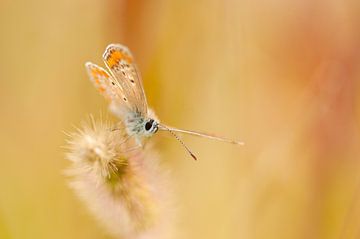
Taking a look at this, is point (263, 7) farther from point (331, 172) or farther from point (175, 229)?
point (175, 229)

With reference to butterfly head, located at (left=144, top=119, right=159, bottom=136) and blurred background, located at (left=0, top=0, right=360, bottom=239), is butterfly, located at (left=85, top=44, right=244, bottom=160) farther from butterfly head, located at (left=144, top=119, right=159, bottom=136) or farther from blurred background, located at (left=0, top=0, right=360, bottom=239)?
blurred background, located at (left=0, top=0, right=360, bottom=239)

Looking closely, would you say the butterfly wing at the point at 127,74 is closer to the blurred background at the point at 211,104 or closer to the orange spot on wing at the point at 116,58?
the orange spot on wing at the point at 116,58

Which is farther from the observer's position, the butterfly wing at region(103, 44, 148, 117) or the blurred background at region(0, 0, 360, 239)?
the blurred background at region(0, 0, 360, 239)

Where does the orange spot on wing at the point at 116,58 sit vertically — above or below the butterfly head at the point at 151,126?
above

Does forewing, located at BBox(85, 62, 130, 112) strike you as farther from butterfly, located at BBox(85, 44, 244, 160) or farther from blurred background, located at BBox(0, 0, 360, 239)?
blurred background, located at BBox(0, 0, 360, 239)

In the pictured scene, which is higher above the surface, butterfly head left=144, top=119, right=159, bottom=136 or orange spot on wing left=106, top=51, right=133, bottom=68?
orange spot on wing left=106, top=51, right=133, bottom=68

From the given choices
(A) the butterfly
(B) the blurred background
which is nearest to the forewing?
(A) the butterfly

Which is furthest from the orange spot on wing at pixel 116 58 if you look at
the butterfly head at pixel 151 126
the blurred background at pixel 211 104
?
the blurred background at pixel 211 104
